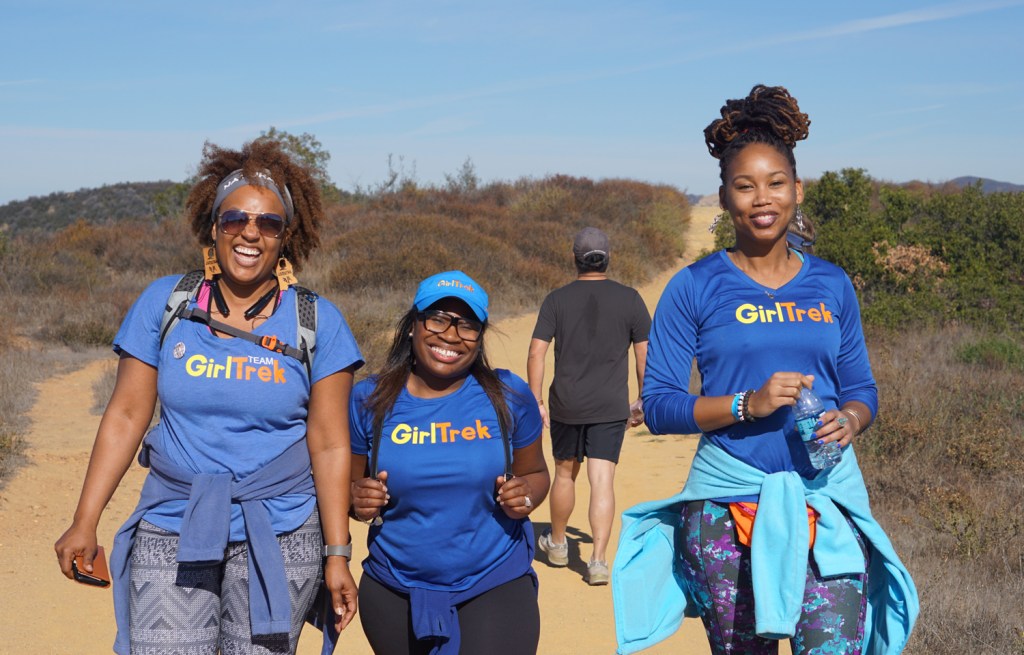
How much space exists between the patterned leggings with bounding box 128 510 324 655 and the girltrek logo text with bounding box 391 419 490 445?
384mm

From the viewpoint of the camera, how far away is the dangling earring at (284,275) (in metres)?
3.13

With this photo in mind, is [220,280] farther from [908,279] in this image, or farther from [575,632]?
[908,279]

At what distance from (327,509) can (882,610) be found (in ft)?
5.19

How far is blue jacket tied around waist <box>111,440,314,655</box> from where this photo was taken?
2.79 metres

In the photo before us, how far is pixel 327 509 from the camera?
2984mm

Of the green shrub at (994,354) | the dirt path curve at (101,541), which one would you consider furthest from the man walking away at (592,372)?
the green shrub at (994,354)

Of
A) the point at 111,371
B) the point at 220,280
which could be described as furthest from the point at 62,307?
the point at 220,280

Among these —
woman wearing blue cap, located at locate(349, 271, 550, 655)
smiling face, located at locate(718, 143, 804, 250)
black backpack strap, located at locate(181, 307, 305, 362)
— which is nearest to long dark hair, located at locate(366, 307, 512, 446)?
woman wearing blue cap, located at locate(349, 271, 550, 655)

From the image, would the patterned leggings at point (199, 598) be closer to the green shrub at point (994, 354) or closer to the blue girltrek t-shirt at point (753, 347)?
the blue girltrek t-shirt at point (753, 347)

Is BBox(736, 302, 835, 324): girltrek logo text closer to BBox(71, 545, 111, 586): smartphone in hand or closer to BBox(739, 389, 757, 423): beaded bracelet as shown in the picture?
BBox(739, 389, 757, 423): beaded bracelet

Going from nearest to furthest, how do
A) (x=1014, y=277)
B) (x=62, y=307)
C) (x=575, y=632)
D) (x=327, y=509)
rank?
(x=327, y=509) → (x=575, y=632) → (x=1014, y=277) → (x=62, y=307)

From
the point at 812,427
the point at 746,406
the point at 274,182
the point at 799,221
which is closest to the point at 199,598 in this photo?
the point at 274,182

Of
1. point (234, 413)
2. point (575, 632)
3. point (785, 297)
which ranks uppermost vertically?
point (785, 297)

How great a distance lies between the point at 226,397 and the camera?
2.86m
